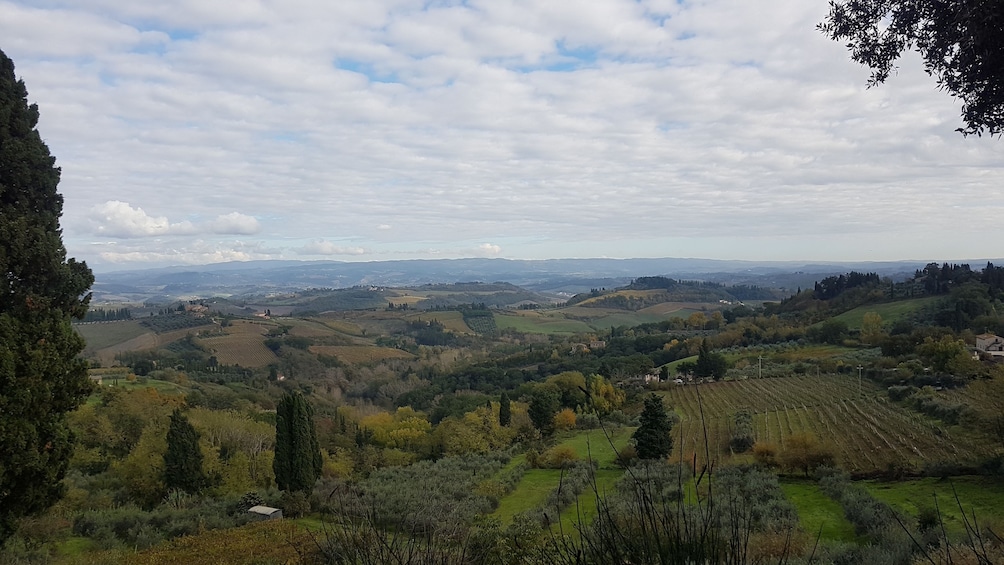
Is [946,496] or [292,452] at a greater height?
[946,496]

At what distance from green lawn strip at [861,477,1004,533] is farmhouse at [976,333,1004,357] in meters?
34.9

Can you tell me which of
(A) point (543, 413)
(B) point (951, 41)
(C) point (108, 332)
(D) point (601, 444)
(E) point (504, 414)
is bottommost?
(E) point (504, 414)

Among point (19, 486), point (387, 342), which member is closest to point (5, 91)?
point (19, 486)

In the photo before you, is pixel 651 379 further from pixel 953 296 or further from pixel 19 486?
pixel 19 486

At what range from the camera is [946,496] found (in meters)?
18.6

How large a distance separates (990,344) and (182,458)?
59.6 meters

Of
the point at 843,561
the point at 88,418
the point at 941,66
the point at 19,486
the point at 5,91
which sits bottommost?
the point at 88,418

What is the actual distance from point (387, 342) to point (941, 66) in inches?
4500

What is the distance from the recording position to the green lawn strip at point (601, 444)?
32597mm

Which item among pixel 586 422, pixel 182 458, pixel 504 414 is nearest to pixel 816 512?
pixel 182 458

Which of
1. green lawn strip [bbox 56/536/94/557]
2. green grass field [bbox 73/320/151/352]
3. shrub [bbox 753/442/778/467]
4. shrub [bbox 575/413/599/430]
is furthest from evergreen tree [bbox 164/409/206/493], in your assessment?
green grass field [bbox 73/320/151/352]

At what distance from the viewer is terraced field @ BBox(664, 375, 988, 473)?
24.7 m

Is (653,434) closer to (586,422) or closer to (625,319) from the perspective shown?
(586,422)

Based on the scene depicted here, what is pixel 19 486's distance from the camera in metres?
9.23
